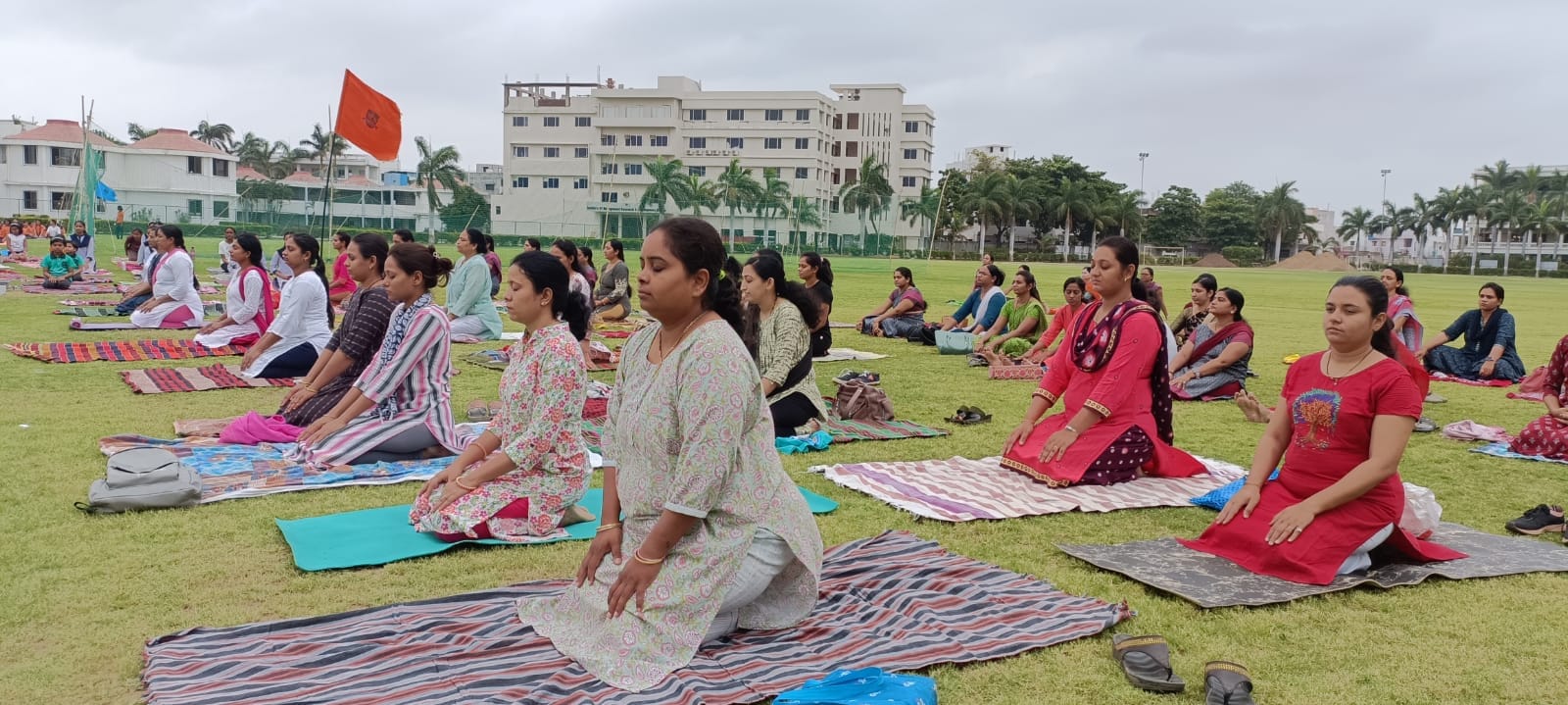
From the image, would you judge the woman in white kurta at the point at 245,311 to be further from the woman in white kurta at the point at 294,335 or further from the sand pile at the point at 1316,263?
the sand pile at the point at 1316,263

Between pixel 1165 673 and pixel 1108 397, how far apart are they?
9.54 ft

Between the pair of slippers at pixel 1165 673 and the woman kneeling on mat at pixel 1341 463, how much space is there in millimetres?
1215

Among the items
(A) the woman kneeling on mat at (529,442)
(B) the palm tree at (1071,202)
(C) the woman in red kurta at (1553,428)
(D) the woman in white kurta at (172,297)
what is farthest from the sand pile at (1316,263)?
(A) the woman kneeling on mat at (529,442)

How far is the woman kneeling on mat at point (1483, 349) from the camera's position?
1142 centimetres

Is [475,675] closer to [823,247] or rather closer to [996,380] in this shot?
[996,380]

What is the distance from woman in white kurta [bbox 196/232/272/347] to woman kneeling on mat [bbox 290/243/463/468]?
4.53m

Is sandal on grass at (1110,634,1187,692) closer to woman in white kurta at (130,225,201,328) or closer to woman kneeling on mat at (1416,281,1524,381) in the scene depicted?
woman kneeling on mat at (1416,281,1524,381)

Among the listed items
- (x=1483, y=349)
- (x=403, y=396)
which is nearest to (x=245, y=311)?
(x=403, y=396)

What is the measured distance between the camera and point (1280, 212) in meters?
82.9

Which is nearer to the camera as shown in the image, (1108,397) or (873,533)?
(873,533)

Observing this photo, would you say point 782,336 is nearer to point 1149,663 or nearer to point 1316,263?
point 1149,663

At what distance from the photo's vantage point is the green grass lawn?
134 inches

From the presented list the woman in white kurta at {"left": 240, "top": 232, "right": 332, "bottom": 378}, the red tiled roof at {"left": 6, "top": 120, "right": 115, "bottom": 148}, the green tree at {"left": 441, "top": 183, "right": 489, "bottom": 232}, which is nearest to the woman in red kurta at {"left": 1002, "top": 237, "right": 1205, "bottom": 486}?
the woman in white kurta at {"left": 240, "top": 232, "right": 332, "bottom": 378}

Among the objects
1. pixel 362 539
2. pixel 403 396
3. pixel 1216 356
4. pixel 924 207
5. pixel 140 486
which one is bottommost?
pixel 362 539
